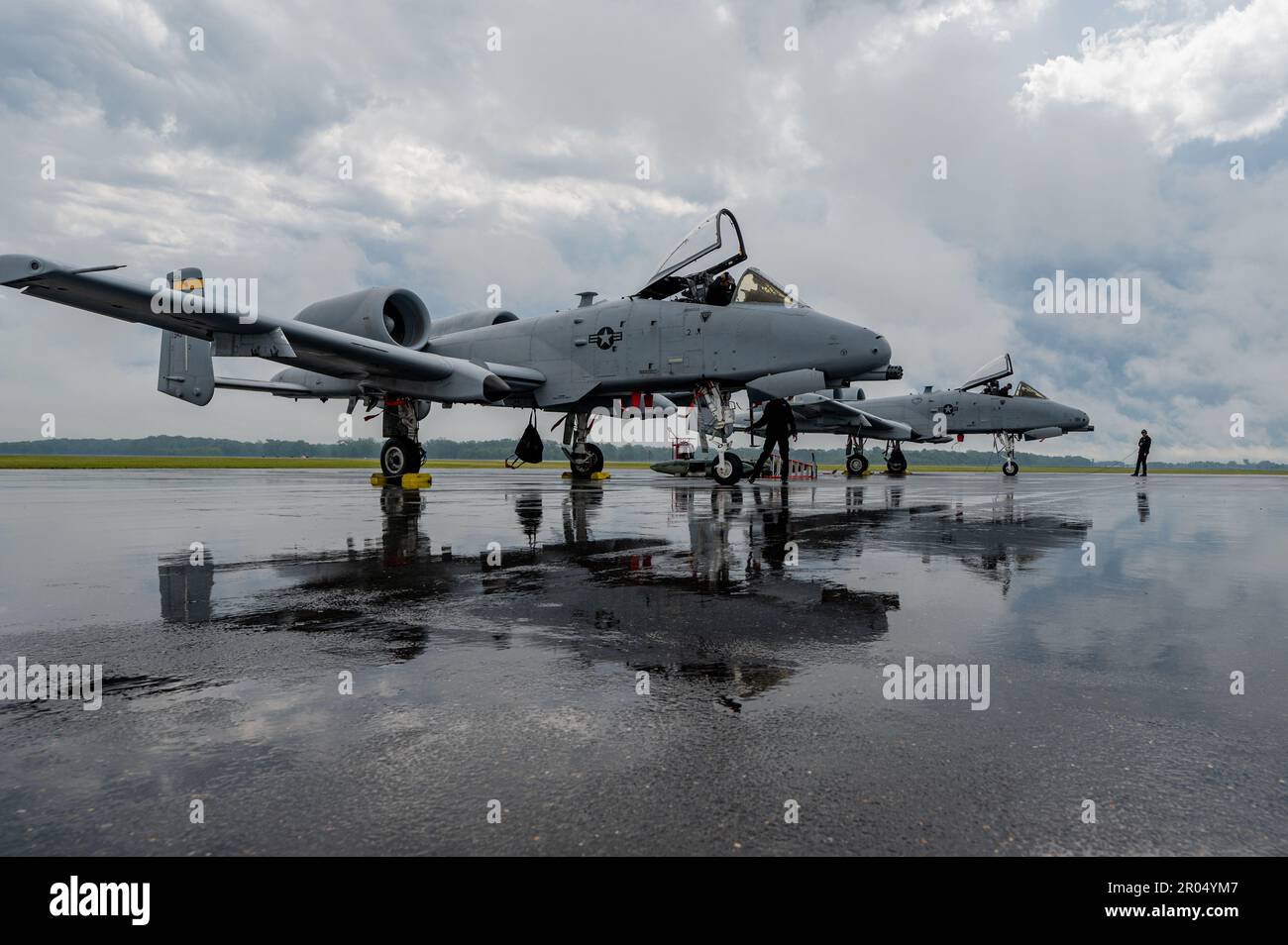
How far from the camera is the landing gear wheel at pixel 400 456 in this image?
15859 mm

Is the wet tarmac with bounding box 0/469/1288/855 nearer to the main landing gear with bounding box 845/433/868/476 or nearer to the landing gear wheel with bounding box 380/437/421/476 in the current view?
the landing gear wheel with bounding box 380/437/421/476

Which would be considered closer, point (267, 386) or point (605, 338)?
point (605, 338)

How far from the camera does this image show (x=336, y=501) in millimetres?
11852

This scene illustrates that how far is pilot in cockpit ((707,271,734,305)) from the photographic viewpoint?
48.7 ft

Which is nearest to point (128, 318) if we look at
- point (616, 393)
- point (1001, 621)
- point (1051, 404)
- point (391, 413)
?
point (391, 413)

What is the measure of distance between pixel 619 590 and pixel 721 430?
10.9 m

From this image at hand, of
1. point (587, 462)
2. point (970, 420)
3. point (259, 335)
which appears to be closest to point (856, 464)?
point (970, 420)

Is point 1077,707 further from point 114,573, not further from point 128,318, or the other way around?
point 128,318

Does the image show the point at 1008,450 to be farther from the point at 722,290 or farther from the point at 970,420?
the point at 722,290

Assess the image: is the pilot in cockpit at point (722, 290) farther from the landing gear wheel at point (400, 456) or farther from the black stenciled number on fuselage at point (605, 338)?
the landing gear wheel at point (400, 456)

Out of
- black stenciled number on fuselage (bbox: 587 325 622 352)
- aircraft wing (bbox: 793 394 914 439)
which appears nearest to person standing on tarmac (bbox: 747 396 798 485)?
black stenciled number on fuselage (bbox: 587 325 622 352)

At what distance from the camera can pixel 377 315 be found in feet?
50.8

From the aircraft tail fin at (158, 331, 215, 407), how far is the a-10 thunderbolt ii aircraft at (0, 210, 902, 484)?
2 cm

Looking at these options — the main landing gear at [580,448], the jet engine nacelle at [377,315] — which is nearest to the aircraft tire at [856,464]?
the main landing gear at [580,448]
